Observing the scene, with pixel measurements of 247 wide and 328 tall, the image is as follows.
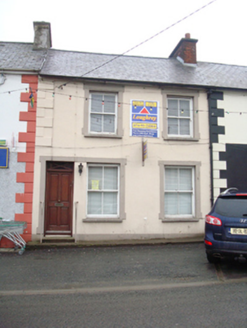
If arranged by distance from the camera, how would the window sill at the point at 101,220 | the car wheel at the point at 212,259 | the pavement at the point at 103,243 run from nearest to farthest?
the car wheel at the point at 212,259
the pavement at the point at 103,243
the window sill at the point at 101,220

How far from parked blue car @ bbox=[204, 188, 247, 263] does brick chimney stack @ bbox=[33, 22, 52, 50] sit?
9.86 meters

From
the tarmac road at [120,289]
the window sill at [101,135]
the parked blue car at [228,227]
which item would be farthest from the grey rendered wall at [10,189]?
the parked blue car at [228,227]

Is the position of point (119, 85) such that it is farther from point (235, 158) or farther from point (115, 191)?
point (235, 158)

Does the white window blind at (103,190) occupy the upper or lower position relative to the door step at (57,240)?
upper

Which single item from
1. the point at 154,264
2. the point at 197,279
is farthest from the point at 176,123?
the point at 197,279

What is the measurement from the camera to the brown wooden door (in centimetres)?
998

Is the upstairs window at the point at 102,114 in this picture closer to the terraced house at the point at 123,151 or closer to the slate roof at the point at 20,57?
the terraced house at the point at 123,151

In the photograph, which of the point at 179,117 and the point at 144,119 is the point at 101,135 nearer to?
the point at 144,119

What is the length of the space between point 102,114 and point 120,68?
89.7 inches

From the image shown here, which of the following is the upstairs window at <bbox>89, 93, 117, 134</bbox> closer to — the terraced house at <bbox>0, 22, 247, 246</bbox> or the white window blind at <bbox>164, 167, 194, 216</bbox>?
the terraced house at <bbox>0, 22, 247, 246</bbox>

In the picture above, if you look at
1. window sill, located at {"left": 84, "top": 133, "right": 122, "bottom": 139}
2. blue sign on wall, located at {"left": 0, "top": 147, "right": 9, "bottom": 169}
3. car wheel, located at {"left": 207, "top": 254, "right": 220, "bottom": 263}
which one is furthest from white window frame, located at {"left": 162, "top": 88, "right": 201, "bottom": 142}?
blue sign on wall, located at {"left": 0, "top": 147, "right": 9, "bottom": 169}

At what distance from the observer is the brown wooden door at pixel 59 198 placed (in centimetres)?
998

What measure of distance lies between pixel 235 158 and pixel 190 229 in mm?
3258

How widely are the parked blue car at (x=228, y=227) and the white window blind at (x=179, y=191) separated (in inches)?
155
